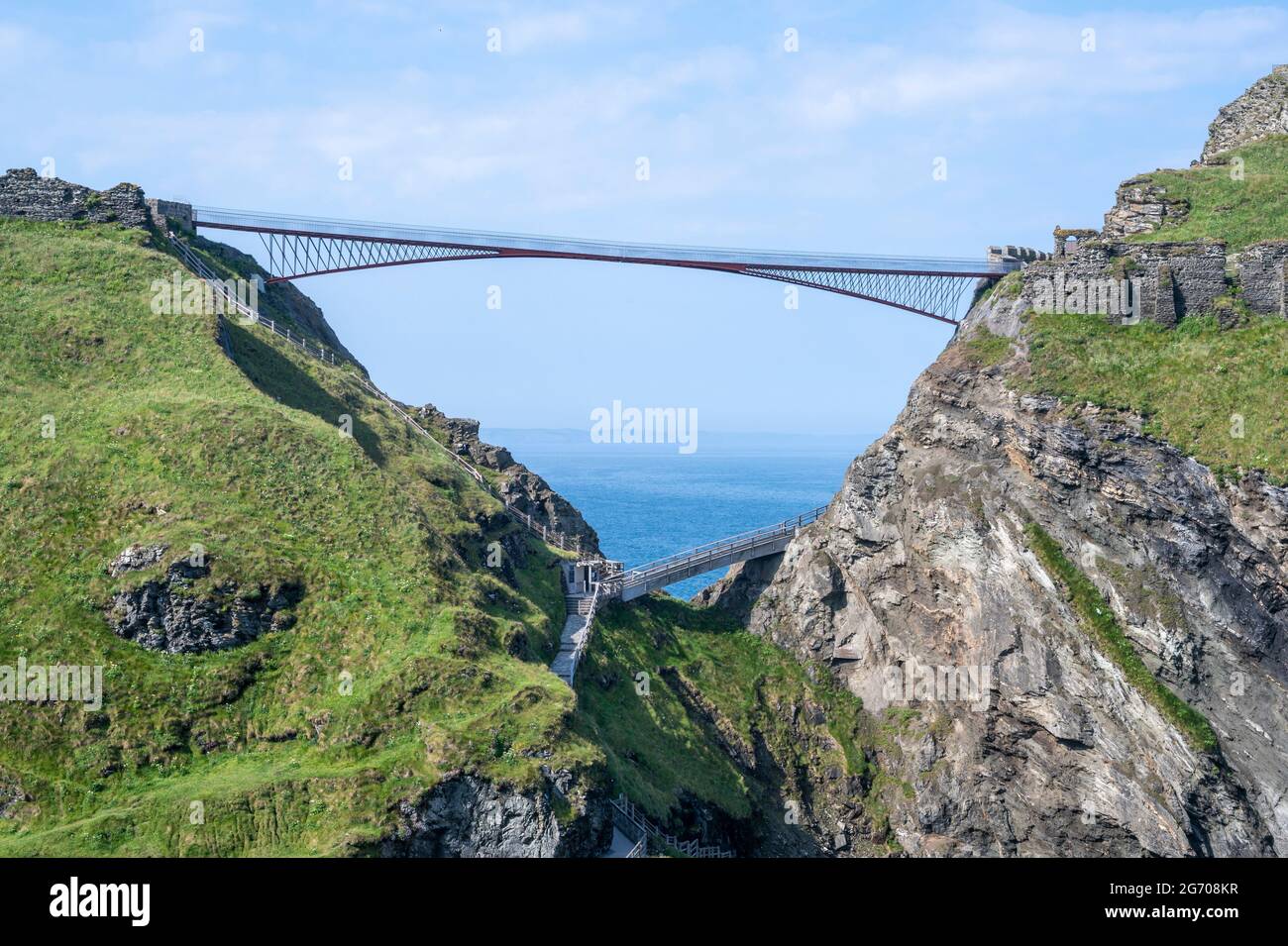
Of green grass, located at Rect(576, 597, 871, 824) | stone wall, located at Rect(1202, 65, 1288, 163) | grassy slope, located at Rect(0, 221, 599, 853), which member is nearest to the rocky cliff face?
green grass, located at Rect(576, 597, 871, 824)

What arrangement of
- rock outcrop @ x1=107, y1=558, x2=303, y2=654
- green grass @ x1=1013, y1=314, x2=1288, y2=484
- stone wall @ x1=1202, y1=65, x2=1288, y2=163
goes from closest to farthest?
rock outcrop @ x1=107, y1=558, x2=303, y2=654 → green grass @ x1=1013, y1=314, x2=1288, y2=484 → stone wall @ x1=1202, y1=65, x2=1288, y2=163

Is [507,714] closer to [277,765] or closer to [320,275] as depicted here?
[277,765]

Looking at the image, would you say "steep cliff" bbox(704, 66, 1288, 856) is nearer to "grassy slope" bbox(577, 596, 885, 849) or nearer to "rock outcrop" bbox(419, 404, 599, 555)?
"grassy slope" bbox(577, 596, 885, 849)

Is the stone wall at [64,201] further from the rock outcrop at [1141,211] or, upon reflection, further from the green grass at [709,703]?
the rock outcrop at [1141,211]

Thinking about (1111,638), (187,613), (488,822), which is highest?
(187,613)

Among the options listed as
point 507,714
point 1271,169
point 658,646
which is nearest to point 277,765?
point 507,714

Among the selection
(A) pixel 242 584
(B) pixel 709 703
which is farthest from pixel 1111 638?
(A) pixel 242 584

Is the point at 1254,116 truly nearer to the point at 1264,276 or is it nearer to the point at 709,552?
the point at 1264,276
